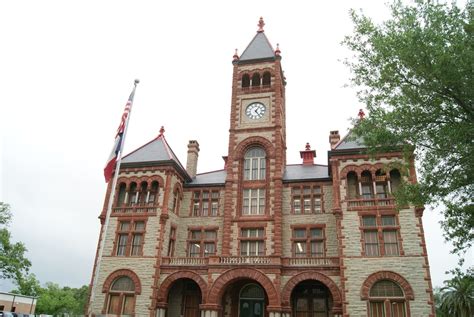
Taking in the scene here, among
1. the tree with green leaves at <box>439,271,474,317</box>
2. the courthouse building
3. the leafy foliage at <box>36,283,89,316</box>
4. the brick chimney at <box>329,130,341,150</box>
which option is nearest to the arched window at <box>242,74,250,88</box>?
the courthouse building

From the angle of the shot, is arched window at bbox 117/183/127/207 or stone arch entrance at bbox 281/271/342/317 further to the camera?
arched window at bbox 117/183/127/207

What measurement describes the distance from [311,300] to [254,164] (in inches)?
480

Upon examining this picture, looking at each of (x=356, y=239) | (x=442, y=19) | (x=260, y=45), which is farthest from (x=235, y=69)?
(x=442, y=19)

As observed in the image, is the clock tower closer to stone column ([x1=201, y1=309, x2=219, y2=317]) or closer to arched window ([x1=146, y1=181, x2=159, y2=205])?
stone column ([x1=201, y1=309, x2=219, y2=317])

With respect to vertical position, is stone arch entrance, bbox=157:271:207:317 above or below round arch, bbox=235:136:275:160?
below

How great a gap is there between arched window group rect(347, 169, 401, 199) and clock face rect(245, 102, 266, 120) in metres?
10.5

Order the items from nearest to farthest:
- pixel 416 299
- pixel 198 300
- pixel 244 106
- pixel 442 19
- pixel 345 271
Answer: pixel 442 19 < pixel 416 299 < pixel 345 271 < pixel 198 300 < pixel 244 106

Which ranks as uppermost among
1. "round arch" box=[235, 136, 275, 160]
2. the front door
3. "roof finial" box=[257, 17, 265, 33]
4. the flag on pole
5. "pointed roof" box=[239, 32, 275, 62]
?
"roof finial" box=[257, 17, 265, 33]

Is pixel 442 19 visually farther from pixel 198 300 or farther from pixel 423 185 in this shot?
pixel 198 300

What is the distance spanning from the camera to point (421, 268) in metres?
23.5

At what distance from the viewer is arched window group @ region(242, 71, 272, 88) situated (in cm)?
3548

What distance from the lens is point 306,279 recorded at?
2542 centimetres

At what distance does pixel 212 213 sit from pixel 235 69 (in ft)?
48.7

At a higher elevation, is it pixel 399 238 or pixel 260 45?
pixel 260 45
